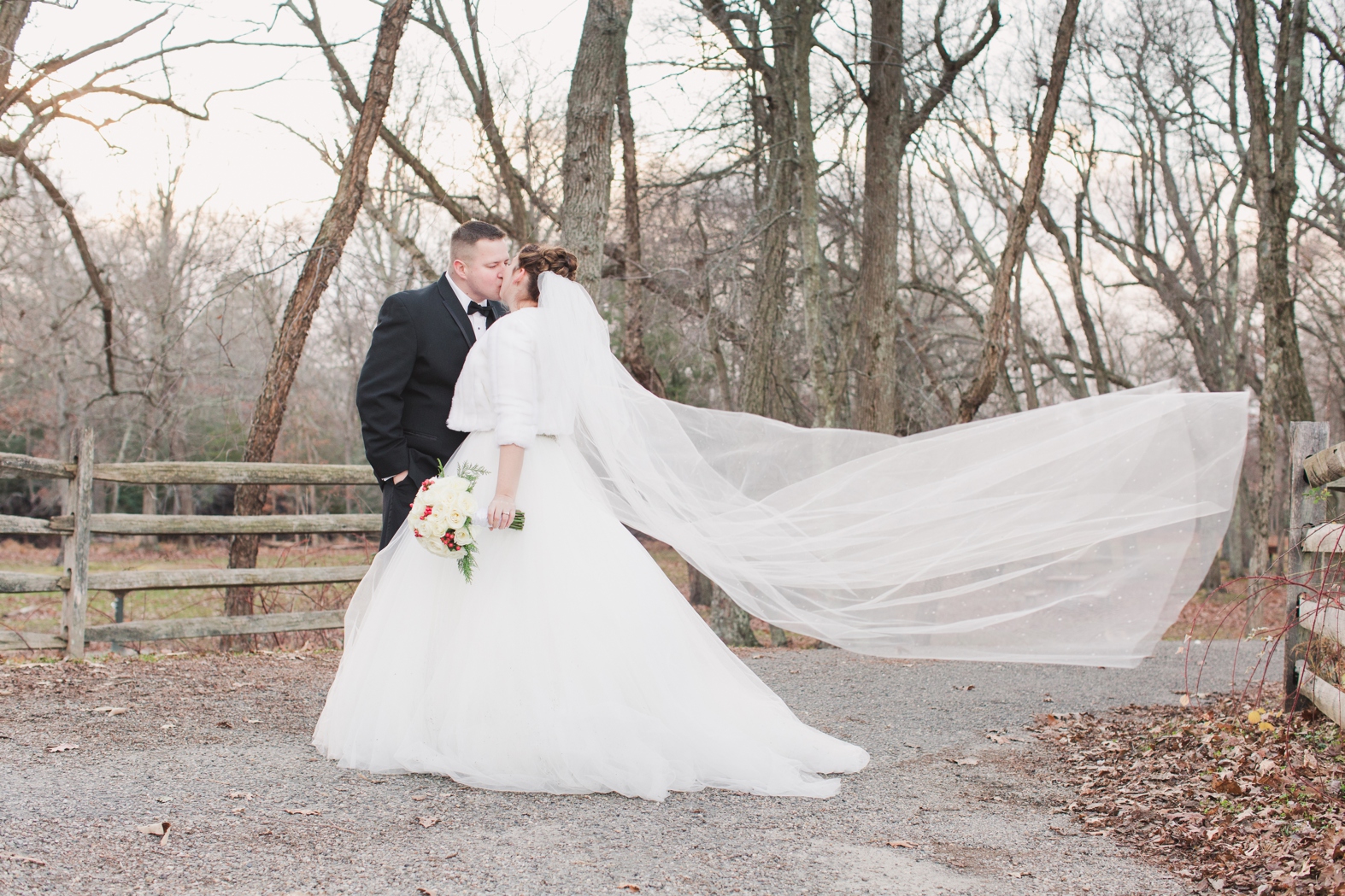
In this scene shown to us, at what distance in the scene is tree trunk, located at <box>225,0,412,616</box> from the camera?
8.41m

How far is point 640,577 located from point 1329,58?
12711 mm

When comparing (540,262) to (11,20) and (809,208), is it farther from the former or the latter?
(809,208)

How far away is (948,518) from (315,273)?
6.17 m

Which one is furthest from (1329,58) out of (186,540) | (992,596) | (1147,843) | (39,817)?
(186,540)

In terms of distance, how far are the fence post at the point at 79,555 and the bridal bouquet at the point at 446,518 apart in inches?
160

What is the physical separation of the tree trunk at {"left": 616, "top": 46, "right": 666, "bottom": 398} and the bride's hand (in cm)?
837

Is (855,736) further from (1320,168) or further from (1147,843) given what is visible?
(1320,168)

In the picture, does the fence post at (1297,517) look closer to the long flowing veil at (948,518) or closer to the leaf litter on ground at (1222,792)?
the leaf litter on ground at (1222,792)

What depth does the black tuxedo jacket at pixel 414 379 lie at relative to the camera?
402 cm

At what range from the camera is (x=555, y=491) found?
3885mm

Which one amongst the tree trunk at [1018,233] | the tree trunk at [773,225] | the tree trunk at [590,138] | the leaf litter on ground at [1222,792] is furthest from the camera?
the tree trunk at [773,225]

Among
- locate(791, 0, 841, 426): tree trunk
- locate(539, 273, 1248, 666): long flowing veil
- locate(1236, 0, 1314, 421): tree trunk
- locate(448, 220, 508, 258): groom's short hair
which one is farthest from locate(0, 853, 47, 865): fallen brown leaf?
locate(1236, 0, 1314, 421): tree trunk

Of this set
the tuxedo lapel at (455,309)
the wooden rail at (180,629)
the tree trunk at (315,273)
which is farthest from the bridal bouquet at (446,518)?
the tree trunk at (315,273)

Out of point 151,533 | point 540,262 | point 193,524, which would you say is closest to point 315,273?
point 193,524
